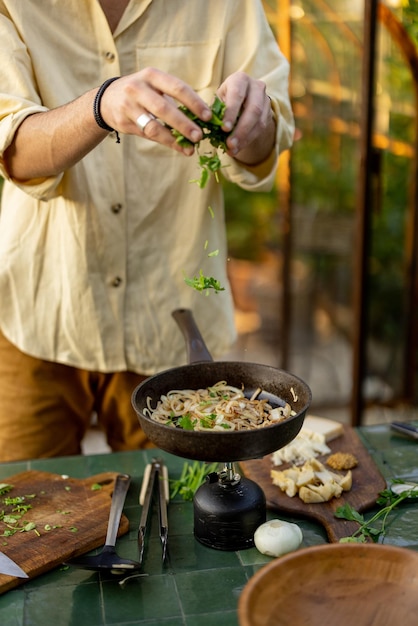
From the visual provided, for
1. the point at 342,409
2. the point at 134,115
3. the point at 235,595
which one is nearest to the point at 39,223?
the point at 134,115

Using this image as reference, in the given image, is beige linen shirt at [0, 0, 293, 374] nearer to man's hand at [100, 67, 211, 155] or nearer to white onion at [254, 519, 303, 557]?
man's hand at [100, 67, 211, 155]

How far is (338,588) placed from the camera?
1378mm

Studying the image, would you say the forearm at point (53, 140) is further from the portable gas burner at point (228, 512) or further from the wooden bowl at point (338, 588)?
the wooden bowl at point (338, 588)

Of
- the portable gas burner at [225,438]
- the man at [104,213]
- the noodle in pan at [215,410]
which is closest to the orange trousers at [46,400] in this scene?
the man at [104,213]

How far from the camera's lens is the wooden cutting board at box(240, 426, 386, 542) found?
178cm

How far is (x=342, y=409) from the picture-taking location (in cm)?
493

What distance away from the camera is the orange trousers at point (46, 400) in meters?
2.49

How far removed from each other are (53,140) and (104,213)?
0.39m

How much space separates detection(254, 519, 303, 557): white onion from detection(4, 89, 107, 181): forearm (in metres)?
1.00

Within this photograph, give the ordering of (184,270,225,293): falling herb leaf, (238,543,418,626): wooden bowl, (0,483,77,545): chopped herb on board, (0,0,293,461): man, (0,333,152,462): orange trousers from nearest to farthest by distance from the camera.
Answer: (238,543,418,626): wooden bowl → (0,483,77,545): chopped herb on board → (184,270,225,293): falling herb leaf → (0,0,293,461): man → (0,333,152,462): orange trousers

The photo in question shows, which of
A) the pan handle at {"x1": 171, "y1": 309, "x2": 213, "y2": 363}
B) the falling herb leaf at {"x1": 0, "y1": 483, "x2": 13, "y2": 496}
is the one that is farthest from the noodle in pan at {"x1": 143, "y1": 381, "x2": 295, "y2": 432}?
the falling herb leaf at {"x1": 0, "y1": 483, "x2": 13, "y2": 496}

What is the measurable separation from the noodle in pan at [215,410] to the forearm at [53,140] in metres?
0.66

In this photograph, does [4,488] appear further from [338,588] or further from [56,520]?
[338,588]

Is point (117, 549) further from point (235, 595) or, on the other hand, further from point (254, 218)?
point (254, 218)
